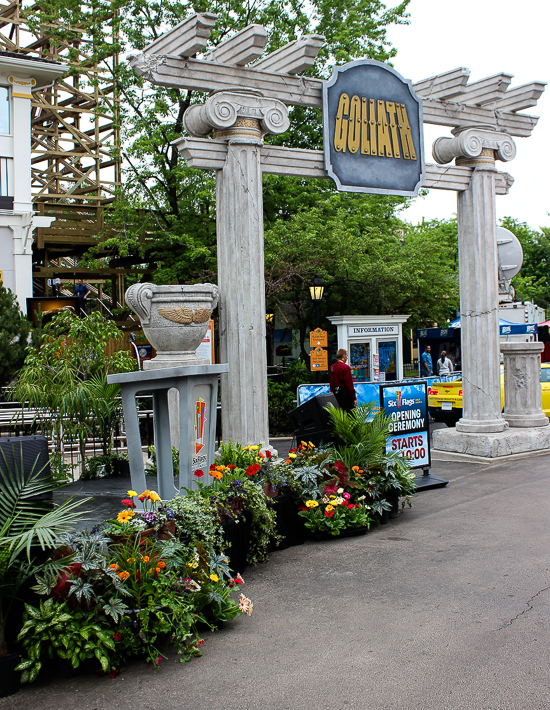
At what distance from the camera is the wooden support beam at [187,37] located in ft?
27.5

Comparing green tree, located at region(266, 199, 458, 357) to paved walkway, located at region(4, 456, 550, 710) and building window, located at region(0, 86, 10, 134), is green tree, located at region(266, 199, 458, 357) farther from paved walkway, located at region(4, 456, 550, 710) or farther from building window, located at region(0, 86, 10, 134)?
paved walkway, located at region(4, 456, 550, 710)

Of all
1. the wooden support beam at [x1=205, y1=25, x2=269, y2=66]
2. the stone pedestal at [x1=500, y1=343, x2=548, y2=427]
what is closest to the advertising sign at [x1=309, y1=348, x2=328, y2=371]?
the stone pedestal at [x1=500, y1=343, x2=548, y2=427]

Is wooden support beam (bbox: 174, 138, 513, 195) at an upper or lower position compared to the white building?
lower

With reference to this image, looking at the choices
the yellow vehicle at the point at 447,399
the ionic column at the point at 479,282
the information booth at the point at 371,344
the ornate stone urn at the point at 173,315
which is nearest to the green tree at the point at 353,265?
the information booth at the point at 371,344

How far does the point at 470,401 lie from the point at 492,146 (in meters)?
4.49

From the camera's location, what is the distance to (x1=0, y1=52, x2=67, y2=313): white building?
20203mm

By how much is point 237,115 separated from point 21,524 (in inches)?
254

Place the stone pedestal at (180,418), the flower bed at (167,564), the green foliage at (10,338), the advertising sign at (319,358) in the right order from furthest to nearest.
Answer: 1. the advertising sign at (319,358)
2. the green foliage at (10,338)
3. the stone pedestal at (180,418)
4. the flower bed at (167,564)

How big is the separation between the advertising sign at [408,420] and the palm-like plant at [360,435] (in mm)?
969

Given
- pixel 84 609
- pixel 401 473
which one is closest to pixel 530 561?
pixel 401 473

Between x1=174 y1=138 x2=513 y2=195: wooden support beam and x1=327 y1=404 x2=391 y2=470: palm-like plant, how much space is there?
11.9 feet

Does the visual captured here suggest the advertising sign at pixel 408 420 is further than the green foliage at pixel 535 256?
No

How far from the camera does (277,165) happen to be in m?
9.87

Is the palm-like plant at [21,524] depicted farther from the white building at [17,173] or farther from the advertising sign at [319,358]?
the white building at [17,173]
